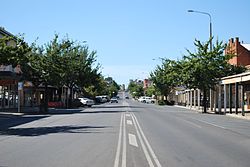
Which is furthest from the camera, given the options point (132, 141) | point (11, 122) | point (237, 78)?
point (237, 78)

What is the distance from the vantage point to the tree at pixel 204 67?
157ft

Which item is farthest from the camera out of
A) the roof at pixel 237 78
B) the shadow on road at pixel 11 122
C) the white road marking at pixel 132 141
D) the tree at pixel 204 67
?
the tree at pixel 204 67

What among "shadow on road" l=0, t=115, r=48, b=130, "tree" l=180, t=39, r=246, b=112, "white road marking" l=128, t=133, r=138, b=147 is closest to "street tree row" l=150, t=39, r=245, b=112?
"tree" l=180, t=39, r=246, b=112

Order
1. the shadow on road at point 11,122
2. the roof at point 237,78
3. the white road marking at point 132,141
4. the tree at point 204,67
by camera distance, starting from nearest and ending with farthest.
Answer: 1. the white road marking at point 132,141
2. the shadow on road at point 11,122
3. the roof at point 237,78
4. the tree at point 204,67

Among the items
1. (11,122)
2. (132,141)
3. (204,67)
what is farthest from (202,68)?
(132,141)

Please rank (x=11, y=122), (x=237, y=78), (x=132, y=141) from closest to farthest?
1. (x=132, y=141)
2. (x=11, y=122)
3. (x=237, y=78)

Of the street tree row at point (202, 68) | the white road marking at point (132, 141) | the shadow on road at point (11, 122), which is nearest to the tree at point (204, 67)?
the street tree row at point (202, 68)

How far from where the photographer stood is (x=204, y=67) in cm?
4753

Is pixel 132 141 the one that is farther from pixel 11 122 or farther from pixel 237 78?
pixel 237 78

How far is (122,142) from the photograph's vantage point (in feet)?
51.0

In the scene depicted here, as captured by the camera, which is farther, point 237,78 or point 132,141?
point 237,78

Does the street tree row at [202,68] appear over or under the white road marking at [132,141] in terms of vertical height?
over

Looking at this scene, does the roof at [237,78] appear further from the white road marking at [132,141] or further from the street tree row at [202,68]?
the white road marking at [132,141]

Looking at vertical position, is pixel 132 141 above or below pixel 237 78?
below
